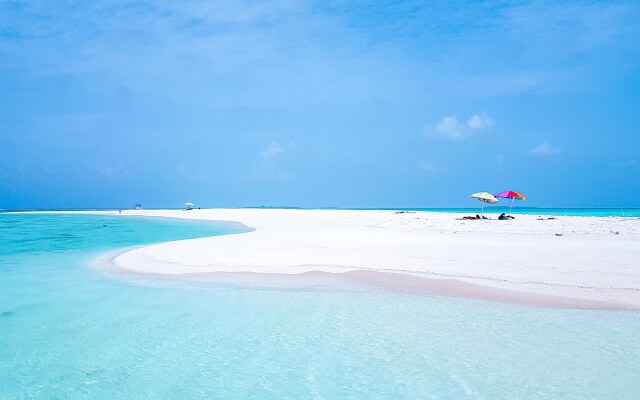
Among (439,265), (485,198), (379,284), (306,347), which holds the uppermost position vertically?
(485,198)

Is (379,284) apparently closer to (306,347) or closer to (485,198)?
(306,347)

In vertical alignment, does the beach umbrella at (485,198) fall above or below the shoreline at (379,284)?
above

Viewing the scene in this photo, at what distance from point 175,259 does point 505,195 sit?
3060 centimetres

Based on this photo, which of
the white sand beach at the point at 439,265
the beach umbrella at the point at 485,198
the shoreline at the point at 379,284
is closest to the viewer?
the shoreline at the point at 379,284

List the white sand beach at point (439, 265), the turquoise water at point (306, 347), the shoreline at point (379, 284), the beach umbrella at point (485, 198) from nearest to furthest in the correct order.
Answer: the turquoise water at point (306, 347) → the shoreline at point (379, 284) → the white sand beach at point (439, 265) → the beach umbrella at point (485, 198)

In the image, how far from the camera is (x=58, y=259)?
16.8 m

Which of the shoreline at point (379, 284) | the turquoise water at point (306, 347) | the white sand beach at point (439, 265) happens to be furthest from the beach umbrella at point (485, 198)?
the turquoise water at point (306, 347)

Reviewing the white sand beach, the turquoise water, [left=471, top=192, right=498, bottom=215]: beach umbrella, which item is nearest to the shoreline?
the white sand beach

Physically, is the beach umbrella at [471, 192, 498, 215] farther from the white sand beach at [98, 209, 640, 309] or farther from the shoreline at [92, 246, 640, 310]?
the shoreline at [92, 246, 640, 310]

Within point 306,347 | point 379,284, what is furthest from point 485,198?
point 306,347

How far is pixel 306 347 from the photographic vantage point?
676cm

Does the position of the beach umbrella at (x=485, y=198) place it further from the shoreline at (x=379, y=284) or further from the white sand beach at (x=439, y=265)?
the shoreline at (x=379, y=284)

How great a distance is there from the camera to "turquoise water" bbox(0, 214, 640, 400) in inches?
210

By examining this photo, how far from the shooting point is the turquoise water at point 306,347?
210 inches
